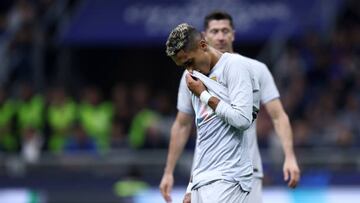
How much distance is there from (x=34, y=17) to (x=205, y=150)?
10859 millimetres

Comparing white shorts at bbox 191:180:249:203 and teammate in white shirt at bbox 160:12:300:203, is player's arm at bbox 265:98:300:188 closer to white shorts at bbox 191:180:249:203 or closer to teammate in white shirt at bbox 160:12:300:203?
teammate in white shirt at bbox 160:12:300:203

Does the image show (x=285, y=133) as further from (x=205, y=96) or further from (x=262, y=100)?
(x=205, y=96)

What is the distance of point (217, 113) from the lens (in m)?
6.16

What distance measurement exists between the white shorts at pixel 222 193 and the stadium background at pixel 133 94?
4.71 m

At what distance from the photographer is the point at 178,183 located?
41.1 feet

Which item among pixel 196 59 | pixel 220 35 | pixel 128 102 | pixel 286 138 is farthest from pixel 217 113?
pixel 128 102

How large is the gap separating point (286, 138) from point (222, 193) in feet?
4.32

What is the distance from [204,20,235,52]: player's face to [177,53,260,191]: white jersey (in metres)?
1.18

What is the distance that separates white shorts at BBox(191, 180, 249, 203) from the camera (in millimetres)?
6293

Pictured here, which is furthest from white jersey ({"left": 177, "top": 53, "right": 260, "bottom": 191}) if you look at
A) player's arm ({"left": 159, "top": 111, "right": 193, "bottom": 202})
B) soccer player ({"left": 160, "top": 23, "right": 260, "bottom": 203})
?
player's arm ({"left": 159, "top": 111, "right": 193, "bottom": 202})

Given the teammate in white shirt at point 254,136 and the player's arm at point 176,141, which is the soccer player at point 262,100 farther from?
the player's arm at point 176,141

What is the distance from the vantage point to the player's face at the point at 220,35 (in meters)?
7.61

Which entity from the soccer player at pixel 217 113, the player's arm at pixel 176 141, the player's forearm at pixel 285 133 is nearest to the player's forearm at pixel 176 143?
the player's arm at pixel 176 141

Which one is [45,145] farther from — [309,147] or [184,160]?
[309,147]
